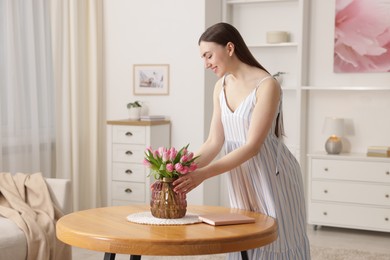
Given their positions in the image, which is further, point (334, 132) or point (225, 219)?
point (334, 132)

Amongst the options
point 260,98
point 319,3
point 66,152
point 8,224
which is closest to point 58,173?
point 66,152

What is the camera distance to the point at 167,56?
19.0 feet

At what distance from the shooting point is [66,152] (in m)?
5.54

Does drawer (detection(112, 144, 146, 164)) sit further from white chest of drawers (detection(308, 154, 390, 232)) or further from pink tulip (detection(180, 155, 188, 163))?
pink tulip (detection(180, 155, 188, 163))

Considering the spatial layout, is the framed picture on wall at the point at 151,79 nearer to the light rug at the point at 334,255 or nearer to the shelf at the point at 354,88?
the shelf at the point at 354,88

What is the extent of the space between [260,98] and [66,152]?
3531 mm

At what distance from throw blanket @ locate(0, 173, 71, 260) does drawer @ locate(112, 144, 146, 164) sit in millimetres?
1719

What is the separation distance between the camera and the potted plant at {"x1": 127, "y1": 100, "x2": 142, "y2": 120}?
570cm

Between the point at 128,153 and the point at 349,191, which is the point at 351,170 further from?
the point at 128,153

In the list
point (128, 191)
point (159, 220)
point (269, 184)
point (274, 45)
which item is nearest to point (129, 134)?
point (128, 191)

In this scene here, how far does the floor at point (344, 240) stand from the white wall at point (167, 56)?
1.14m

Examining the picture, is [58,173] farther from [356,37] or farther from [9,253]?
[356,37]

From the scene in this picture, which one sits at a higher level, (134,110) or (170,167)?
(134,110)

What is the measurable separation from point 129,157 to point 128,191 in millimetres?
316
